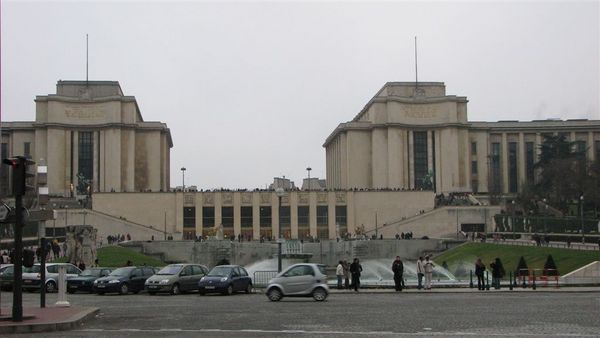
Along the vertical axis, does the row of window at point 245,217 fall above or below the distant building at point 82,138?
below

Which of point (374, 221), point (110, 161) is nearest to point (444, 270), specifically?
point (374, 221)

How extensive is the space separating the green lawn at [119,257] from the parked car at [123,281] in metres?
27.9

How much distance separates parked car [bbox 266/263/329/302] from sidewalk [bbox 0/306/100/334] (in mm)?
8846

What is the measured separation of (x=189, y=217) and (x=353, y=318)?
92.0 meters

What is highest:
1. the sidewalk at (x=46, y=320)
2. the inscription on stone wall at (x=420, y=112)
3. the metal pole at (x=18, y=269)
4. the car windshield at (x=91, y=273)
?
the inscription on stone wall at (x=420, y=112)

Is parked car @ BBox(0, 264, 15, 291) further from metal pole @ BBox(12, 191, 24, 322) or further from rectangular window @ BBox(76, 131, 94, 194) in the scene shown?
rectangular window @ BBox(76, 131, 94, 194)

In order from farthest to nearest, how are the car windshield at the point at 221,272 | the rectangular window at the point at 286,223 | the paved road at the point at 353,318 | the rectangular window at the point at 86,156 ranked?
1. the rectangular window at the point at 86,156
2. the rectangular window at the point at 286,223
3. the car windshield at the point at 221,272
4. the paved road at the point at 353,318

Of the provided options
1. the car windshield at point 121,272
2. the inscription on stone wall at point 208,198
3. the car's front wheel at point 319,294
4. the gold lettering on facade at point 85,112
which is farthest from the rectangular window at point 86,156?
the car's front wheel at point 319,294

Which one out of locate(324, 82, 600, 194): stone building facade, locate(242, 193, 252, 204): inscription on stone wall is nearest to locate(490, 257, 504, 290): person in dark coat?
locate(242, 193, 252, 204): inscription on stone wall

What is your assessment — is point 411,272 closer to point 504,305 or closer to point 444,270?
point 444,270

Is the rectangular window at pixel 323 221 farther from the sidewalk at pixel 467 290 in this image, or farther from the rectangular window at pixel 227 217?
the sidewalk at pixel 467 290

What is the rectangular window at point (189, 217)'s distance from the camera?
113 m

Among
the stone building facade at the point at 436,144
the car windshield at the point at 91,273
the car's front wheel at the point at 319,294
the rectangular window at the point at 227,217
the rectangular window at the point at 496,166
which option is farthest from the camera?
the rectangular window at the point at 496,166

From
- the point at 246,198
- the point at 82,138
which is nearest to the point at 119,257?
the point at 246,198
